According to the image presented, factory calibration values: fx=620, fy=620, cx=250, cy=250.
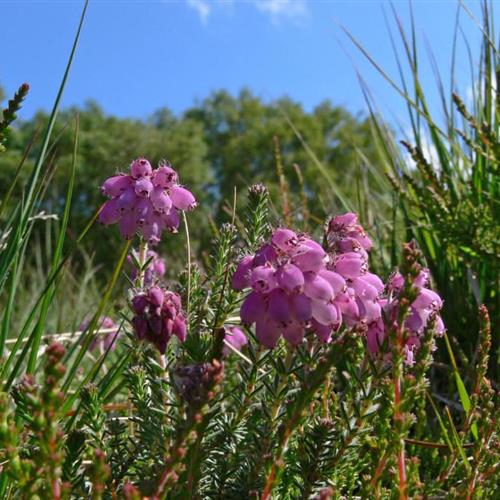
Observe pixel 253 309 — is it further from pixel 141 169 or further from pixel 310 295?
pixel 141 169

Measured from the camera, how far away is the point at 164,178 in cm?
161

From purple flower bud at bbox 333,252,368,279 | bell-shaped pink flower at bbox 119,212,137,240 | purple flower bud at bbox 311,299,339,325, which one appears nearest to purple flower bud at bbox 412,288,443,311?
purple flower bud at bbox 333,252,368,279

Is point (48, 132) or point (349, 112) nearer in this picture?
point (48, 132)

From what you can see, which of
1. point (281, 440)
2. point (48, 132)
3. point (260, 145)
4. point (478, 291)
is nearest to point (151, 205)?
point (48, 132)

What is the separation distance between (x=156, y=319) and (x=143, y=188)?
0.47 meters

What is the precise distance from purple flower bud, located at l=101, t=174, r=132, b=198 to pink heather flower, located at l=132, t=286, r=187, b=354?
1.54 feet

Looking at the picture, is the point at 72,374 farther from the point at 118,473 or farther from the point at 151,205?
the point at 151,205

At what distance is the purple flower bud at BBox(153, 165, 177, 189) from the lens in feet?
5.28

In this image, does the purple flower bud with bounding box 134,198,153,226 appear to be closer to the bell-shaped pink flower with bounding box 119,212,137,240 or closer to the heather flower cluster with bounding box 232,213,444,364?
the bell-shaped pink flower with bounding box 119,212,137,240

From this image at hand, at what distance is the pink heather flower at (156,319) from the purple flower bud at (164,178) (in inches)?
17.1

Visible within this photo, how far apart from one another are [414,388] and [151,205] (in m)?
0.83

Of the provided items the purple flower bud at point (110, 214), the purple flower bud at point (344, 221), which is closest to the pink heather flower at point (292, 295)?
the purple flower bud at point (344, 221)

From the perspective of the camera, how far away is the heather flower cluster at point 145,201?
1579 millimetres

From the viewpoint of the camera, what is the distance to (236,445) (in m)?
1.43
